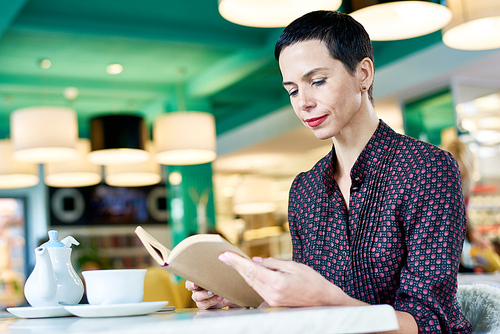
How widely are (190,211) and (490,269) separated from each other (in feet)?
17.3

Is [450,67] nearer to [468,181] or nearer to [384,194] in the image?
[468,181]

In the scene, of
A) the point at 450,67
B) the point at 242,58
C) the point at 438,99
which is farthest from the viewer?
the point at 242,58

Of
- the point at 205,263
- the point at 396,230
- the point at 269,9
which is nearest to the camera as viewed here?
the point at 205,263

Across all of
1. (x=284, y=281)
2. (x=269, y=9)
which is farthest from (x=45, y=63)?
(x=284, y=281)

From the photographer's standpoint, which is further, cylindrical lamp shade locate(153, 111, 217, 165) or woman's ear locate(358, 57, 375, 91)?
cylindrical lamp shade locate(153, 111, 217, 165)

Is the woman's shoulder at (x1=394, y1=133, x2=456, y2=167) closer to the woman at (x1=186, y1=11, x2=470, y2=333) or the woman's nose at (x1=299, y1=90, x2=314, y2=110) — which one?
the woman at (x1=186, y1=11, x2=470, y2=333)

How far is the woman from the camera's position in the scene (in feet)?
3.61

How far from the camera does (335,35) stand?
1229 millimetres

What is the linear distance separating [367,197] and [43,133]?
4.46m

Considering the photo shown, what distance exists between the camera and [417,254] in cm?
112

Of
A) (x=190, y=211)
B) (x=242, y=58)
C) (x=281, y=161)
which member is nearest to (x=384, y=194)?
(x=242, y=58)

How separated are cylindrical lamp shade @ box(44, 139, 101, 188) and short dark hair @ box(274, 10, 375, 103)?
232 inches

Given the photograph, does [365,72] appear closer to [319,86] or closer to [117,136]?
[319,86]

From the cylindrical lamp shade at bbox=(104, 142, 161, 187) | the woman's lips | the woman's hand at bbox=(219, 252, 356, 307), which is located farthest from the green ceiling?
the woman's hand at bbox=(219, 252, 356, 307)
